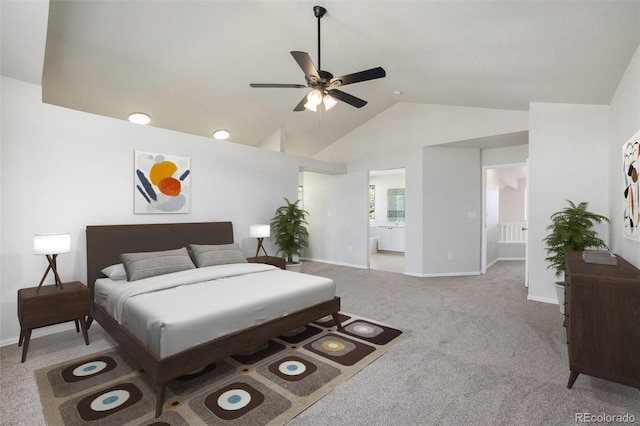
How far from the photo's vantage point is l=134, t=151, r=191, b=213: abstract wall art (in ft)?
12.7

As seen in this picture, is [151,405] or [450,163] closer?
[151,405]

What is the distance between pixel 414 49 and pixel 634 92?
2.02 m

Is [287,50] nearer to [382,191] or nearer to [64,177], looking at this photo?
[64,177]

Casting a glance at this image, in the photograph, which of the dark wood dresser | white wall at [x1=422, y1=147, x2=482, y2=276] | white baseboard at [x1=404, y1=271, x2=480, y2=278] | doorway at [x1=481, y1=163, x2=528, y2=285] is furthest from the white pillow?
doorway at [x1=481, y1=163, x2=528, y2=285]

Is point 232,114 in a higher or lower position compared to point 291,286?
higher

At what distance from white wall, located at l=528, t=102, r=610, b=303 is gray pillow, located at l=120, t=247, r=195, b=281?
183 inches

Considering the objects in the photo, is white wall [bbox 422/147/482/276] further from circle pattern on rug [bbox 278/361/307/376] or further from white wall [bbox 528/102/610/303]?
circle pattern on rug [bbox 278/361/307/376]

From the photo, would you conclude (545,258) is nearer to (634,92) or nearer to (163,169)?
(634,92)

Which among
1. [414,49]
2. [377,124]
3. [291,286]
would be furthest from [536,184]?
[291,286]

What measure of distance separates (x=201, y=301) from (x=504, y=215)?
29.5ft

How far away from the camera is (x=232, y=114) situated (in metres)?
5.10

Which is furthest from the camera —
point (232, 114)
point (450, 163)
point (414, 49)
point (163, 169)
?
point (450, 163)

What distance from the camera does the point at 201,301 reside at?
2.43m

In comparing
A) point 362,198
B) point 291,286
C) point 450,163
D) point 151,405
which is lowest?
point 151,405
